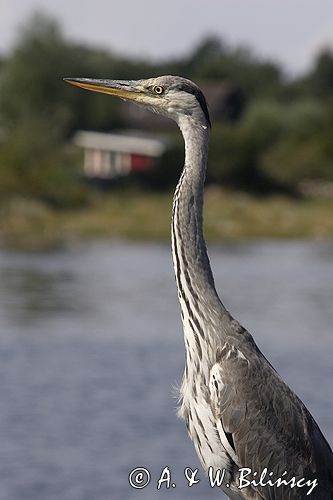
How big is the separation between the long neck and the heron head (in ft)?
0.43

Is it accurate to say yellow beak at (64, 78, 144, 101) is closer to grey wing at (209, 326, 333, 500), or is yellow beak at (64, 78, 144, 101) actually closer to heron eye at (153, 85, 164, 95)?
heron eye at (153, 85, 164, 95)

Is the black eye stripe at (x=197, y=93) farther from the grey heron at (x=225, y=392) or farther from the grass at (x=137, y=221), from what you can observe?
the grass at (x=137, y=221)

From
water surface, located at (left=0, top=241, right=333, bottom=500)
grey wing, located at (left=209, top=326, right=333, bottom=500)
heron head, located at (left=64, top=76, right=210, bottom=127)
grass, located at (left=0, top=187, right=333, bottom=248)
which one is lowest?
grass, located at (left=0, top=187, right=333, bottom=248)

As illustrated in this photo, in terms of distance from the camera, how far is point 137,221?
47.9 meters

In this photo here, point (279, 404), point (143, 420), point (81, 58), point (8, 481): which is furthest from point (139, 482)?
point (81, 58)

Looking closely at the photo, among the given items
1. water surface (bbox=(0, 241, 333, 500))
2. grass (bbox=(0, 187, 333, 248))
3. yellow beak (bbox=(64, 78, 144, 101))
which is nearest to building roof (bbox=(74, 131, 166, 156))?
grass (bbox=(0, 187, 333, 248))

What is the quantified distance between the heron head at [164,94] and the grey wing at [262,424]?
1.24 m

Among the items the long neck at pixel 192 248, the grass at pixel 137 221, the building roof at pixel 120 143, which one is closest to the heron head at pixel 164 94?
the long neck at pixel 192 248

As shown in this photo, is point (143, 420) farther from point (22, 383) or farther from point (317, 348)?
point (317, 348)

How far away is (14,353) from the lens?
872 inches

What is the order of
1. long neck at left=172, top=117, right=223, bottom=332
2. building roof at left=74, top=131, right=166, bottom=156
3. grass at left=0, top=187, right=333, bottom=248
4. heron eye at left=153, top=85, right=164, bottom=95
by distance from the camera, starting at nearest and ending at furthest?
long neck at left=172, top=117, right=223, bottom=332 → heron eye at left=153, top=85, right=164, bottom=95 → grass at left=0, top=187, right=333, bottom=248 → building roof at left=74, top=131, right=166, bottom=156

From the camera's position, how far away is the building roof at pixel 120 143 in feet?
210

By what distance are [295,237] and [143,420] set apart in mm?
30901

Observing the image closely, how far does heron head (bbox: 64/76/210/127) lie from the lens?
6898 mm
